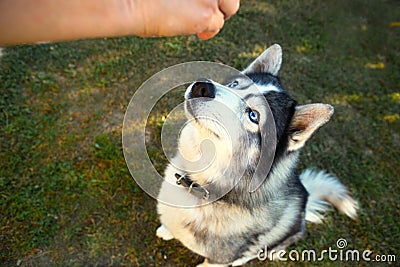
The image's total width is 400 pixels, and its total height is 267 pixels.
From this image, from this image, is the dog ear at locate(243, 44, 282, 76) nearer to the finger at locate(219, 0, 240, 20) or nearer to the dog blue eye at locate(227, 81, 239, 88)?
the dog blue eye at locate(227, 81, 239, 88)

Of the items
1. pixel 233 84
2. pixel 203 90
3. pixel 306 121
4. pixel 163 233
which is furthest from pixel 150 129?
pixel 306 121

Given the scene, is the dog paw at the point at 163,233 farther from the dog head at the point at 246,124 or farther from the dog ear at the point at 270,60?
the dog ear at the point at 270,60

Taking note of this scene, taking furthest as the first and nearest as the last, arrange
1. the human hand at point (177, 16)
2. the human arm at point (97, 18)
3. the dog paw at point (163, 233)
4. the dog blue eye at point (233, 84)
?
the dog paw at point (163, 233) → the dog blue eye at point (233, 84) → the human hand at point (177, 16) → the human arm at point (97, 18)

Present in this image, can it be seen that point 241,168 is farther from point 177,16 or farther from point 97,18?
point 97,18

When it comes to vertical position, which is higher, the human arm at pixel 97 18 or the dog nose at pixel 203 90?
the human arm at pixel 97 18

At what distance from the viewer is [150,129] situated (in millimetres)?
3762

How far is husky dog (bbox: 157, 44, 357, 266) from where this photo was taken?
2.16 meters

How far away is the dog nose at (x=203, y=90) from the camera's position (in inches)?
82.3

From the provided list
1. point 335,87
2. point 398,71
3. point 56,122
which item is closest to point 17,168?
point 56,122

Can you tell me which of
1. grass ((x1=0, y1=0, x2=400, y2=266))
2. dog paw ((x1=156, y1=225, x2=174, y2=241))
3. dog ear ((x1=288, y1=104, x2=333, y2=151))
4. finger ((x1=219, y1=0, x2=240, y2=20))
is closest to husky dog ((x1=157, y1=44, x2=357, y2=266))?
dog ear ((x1=288, y1=104, x2=333, y2=151))

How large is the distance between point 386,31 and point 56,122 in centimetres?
449

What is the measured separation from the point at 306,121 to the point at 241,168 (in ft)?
1.58

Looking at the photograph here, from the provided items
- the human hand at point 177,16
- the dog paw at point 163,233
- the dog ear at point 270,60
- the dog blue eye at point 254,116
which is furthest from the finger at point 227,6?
the dog paw at point 163,233

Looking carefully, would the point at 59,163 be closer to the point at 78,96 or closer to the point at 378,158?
the point at 78,96
